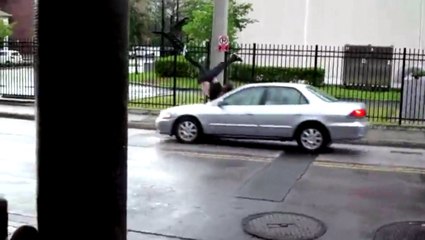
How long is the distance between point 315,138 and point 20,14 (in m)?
58.4

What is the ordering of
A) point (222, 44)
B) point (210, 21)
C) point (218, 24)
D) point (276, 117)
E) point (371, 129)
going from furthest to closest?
1. point (210, 21)
2. point (218, 24)
3. point (222, 44)
4. point (371, 129)
5. point (276, 117)

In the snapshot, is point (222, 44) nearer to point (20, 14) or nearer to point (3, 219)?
point (3, 219)

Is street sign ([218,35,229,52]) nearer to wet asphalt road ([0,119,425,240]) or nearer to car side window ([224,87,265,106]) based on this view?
car side window ([224,87,265,106])

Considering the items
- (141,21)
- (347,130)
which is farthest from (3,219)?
(141,21)

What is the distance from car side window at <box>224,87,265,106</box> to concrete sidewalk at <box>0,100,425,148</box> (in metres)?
2.80

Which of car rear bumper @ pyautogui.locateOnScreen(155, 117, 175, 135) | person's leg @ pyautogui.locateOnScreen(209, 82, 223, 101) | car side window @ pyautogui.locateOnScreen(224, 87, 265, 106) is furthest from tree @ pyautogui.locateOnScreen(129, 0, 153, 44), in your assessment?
car side window @ pyautogui.locateOnScreen(224, 87, 265, 106)

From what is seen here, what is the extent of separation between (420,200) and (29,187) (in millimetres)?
5573

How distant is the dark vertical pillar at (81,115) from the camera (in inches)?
93.2

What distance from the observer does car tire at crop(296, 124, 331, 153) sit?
12797 mm

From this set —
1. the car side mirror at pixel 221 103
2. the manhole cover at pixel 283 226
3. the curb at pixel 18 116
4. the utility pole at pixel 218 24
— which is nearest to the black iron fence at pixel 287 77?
the utility pole at pixel 218 24

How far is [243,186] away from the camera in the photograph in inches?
368

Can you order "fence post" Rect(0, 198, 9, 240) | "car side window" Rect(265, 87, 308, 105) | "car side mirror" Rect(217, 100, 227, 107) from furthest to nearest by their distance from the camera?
1. "car side mirror" Rect(217, 100, 227, 107)
2. "car side window" Rect(265, 87, 308, 105)
3. "fence post" Rect(0, 198, 9, 240)

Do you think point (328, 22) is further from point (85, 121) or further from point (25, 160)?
point (85, 121)

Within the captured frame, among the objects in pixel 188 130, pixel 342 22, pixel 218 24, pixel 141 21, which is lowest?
pixel 188 130
